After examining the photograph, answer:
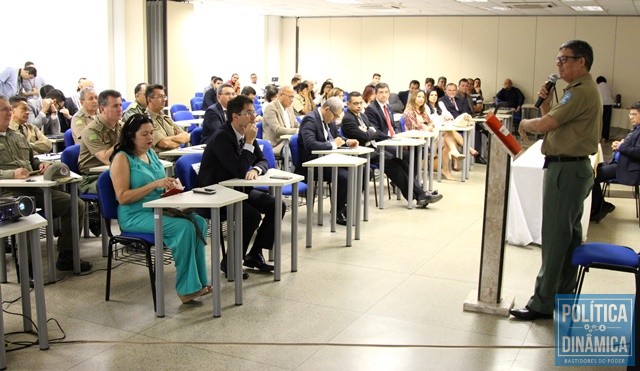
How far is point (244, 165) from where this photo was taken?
4633 millimetres

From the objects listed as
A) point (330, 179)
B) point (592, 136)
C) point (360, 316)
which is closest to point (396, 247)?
point (330, 179)

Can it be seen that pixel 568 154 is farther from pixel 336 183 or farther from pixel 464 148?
pixel 464 148

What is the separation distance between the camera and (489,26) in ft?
54.6

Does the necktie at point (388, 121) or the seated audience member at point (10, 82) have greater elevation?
the seated audience member at point (10, 82)

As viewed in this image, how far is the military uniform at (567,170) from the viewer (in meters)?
3.76

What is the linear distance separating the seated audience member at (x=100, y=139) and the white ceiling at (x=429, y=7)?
9.28m

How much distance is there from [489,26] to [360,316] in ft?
46.2

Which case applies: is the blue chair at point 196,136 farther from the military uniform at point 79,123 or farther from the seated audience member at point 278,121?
the military uniform at point 79,123

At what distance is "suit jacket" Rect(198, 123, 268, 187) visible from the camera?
4.52 metres

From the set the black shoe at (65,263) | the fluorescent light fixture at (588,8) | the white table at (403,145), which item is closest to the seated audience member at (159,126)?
the black shoe at (65,263)

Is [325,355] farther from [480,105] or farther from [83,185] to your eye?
[480,105]

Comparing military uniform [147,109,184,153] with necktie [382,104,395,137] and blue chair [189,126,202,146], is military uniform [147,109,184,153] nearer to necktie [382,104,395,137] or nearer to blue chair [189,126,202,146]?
blue chair [189,126,202,146]

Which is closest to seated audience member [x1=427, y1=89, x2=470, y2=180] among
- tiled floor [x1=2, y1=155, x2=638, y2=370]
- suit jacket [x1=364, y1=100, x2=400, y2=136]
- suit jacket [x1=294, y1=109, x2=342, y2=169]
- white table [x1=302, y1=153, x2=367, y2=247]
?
suit jacket [x1=364, y1=100, x2=400, y2=136]

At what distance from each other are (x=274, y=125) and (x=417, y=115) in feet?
7.62
